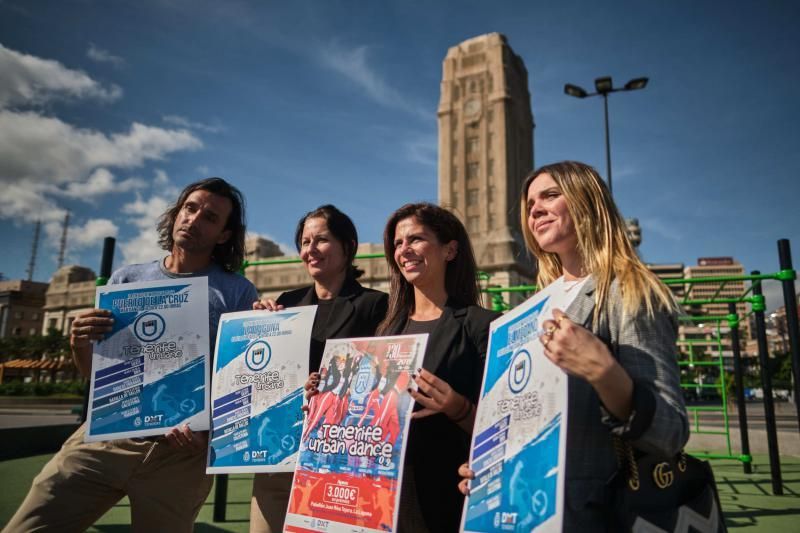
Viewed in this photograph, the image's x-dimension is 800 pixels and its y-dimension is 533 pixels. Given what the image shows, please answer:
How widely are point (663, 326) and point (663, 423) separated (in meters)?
0.26

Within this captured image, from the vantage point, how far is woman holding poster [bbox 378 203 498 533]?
1763mm

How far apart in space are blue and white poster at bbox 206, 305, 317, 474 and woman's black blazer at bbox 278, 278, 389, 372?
24 cm

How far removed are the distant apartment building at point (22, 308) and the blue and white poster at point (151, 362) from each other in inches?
3225

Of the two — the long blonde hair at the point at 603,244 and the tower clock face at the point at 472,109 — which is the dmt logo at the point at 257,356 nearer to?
the long blonde hair at the point at 603,244

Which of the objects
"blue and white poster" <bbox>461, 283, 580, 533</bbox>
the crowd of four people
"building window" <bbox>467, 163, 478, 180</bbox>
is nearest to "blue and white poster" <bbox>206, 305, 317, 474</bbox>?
the crowd of four people

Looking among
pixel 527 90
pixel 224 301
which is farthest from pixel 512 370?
pixel 527 90

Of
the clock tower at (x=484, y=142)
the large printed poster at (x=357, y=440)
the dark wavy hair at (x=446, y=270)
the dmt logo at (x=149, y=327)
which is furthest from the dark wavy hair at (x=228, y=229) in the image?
the clock tower at (x=484, y=142)

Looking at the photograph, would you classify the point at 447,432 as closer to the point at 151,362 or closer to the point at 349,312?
the point at 349,312

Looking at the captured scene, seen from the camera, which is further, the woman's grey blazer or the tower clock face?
the tower clock face

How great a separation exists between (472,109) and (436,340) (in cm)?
5335

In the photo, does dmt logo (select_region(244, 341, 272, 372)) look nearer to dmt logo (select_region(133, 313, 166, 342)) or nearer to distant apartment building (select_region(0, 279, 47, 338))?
dmt logo (select_region(133, 313, 166, 342))

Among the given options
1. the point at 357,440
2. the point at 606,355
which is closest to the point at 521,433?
the point at 606,355

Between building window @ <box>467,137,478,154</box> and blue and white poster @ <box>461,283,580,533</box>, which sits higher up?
building window @ <box>467,137,478,154</box>

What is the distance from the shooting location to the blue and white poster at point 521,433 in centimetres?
118
